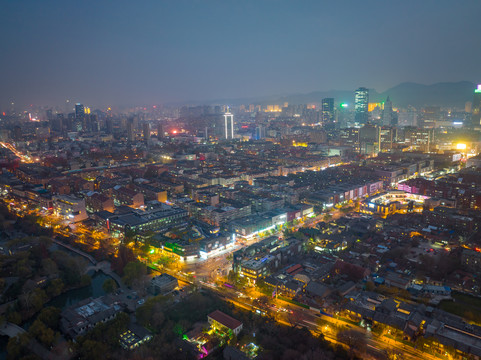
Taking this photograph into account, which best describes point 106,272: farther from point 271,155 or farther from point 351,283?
point 271,155

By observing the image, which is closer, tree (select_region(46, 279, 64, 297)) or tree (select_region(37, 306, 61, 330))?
tree (select_region(37, 306, 61, 330))

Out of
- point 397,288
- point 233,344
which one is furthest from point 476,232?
point 233,344

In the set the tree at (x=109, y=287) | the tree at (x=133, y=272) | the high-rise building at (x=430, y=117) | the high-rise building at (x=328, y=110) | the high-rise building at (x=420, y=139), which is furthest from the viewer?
the high-rise building at (x=328, y=110)

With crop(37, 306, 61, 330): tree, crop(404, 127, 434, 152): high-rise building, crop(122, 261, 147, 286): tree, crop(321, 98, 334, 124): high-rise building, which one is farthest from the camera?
crop(321, 98, 334, 124): high-rise building

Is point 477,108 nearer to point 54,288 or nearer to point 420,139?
point 420,139

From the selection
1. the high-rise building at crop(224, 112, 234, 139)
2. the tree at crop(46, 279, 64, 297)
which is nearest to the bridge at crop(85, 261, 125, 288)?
the tree at crop(46, 279, 64, 297)

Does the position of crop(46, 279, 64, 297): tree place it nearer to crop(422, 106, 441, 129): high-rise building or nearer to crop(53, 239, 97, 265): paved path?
crop(53, 239, 97, 265): paved path

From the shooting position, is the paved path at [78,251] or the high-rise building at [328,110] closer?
the paved path at [78,251]

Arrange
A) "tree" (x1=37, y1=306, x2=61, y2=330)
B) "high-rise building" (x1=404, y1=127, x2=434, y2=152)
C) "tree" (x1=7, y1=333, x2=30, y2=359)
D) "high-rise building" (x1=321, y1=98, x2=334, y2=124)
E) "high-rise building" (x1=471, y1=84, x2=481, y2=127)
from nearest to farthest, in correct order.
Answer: "tree" (x1=7, y1=333, x2=30, y2=359)
"tree" (x1=37, y1=306, x2=61, y2=330)
"high-rise building" (x1=404, y1=127, x2=434, y2=152)
"high-rise building" (x1=471, y1=84, x2=481, y2=127)
"high-rise building" (x1=321, y1=98, x2=334, y2=124)

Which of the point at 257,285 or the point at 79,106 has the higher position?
the point at 79,106

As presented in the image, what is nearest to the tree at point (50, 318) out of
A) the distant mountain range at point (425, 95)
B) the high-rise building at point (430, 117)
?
the high-rise building at point (430, 117)

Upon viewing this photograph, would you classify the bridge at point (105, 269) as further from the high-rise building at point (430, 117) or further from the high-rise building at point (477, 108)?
the high-rise building at point (430, 117)
